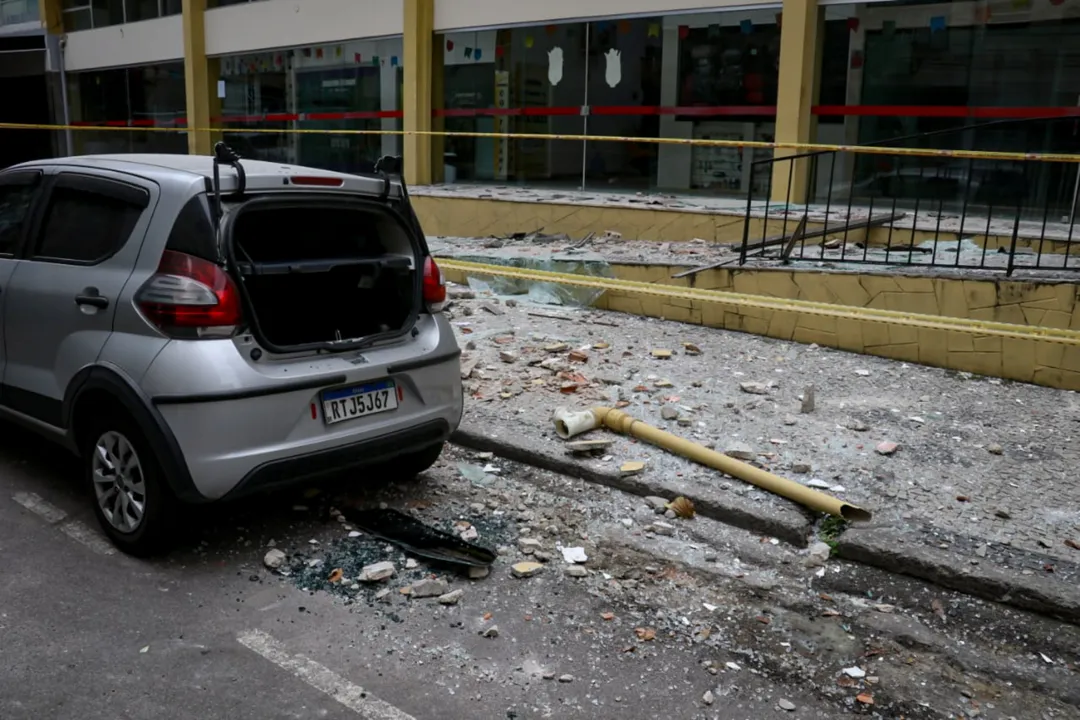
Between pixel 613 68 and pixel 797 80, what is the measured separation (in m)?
3.20

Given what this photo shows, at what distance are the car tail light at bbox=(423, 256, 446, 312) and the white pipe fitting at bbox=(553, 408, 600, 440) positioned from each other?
1230 millimetres

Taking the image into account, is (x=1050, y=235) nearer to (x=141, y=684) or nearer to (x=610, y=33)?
(x=610, y=33)

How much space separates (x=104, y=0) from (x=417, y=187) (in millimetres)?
13951

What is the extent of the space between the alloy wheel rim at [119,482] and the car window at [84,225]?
0.90 meters

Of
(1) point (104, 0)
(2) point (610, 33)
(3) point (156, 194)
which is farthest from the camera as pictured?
(1) point (104, 0)

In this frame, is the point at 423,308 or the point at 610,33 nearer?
the point at 423,308

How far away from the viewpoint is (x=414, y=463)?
5.32 metres

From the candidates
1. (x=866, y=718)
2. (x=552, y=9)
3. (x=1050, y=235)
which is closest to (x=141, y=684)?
(x=866, y=718)

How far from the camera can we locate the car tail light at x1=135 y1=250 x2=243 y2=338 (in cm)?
409

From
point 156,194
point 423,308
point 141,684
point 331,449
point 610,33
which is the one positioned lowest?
point 141,684

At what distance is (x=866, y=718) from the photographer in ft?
11.0

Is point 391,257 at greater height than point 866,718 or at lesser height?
greater

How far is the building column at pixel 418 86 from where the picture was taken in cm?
1670

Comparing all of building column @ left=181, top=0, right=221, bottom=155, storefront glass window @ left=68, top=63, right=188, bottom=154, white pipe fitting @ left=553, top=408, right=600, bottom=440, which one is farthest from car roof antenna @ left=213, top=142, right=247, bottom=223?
storefront glass window @ left=68, top=63, right=188, bottom=154
